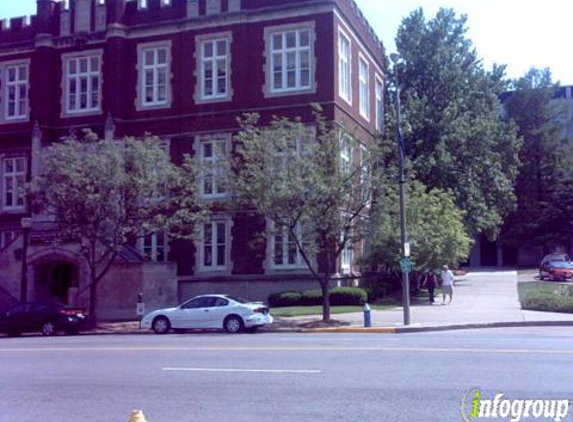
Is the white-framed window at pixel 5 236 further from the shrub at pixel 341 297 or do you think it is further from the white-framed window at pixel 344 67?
the white-framed window at pixel 344 67

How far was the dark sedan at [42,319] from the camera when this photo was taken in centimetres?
2630

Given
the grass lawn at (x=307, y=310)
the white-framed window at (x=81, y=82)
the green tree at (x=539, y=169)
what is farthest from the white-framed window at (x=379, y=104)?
the green tree at (x=539, y=169)

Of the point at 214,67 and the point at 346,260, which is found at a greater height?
the point at 214,67

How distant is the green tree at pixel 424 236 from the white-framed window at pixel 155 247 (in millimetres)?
10404

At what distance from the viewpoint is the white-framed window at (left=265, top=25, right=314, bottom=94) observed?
33.9 m

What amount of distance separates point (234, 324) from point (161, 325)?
2.76m

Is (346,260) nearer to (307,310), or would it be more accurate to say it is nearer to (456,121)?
(307,310)

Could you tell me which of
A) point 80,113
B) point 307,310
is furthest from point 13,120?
point 307,310

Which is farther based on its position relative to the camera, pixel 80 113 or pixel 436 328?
pixel 80 113

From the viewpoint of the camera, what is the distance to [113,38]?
37.2 m

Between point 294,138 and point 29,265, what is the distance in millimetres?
15571

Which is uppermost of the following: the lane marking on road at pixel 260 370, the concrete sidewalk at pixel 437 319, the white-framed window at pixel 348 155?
the white-framed window at pixel 348 155

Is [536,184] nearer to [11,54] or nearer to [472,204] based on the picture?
[472,204]

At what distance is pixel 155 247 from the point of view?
118 ft
